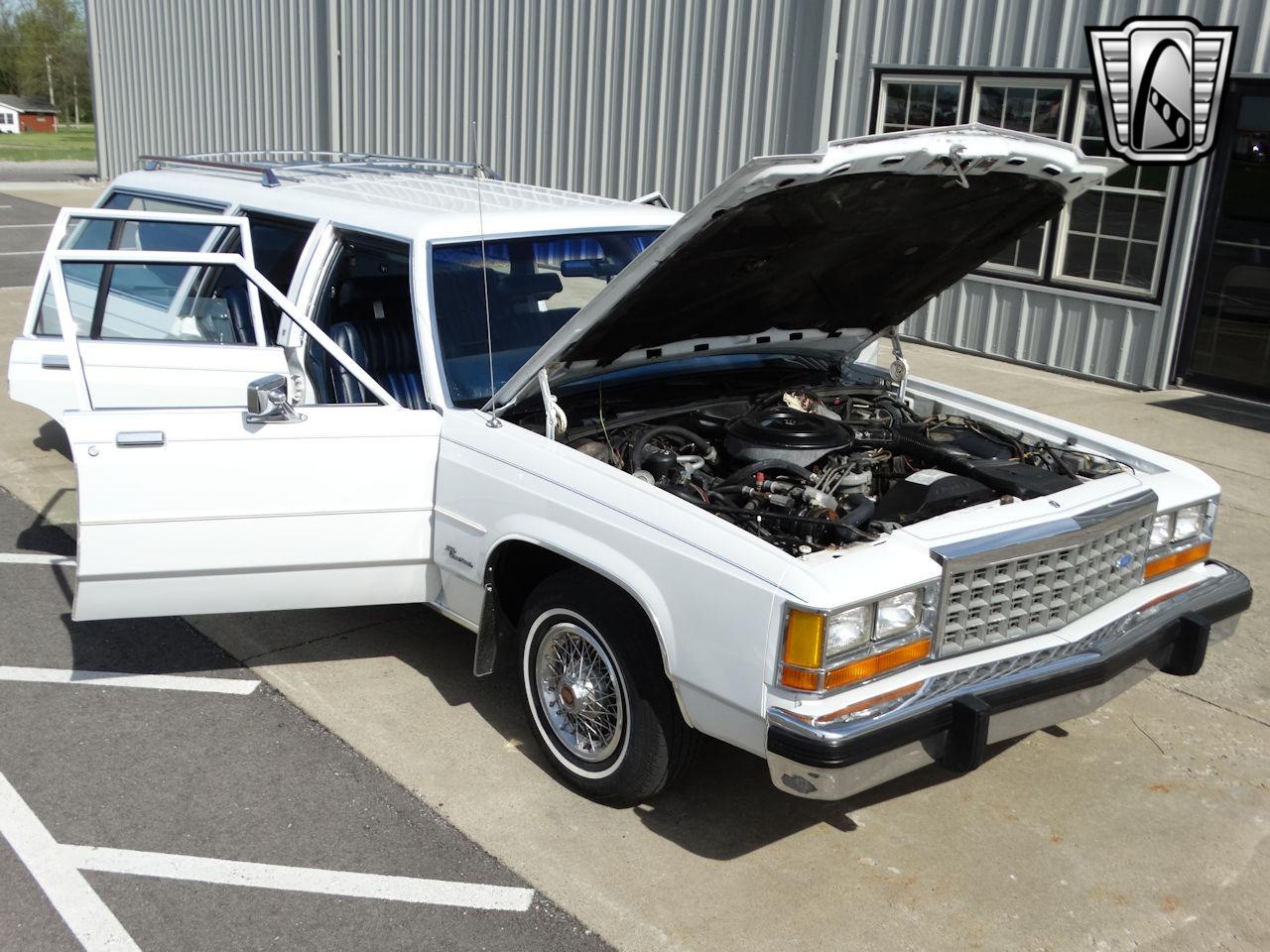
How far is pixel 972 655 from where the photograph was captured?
3.62 metres

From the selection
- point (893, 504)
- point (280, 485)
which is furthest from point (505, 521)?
point (893, 504)

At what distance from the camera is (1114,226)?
33.0 feet

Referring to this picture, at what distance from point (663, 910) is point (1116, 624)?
67.0 inches

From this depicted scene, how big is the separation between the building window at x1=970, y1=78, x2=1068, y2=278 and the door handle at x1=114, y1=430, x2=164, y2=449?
7.66m

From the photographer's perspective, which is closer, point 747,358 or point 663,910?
point 663,910

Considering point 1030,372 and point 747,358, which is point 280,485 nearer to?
point 747,358

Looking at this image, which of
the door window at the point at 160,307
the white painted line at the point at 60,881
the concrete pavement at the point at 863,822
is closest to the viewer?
the white painted line at the point at 60,881

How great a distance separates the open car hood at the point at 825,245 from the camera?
12.0 feet

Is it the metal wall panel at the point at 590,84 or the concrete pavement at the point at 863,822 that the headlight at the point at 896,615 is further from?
the metal wall panel at the point at 590,84

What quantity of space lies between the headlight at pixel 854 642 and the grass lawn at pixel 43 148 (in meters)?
36.2

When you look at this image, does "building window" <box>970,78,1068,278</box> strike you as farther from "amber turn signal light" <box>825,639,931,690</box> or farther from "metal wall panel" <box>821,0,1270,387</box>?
"amber turn signal light" <box>825,639,931,690</box>

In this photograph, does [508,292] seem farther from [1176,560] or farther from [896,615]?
[1176,560]

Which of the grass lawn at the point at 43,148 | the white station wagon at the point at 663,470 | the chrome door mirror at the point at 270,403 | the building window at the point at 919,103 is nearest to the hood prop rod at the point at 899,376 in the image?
the white station wagon at the point at 663,470

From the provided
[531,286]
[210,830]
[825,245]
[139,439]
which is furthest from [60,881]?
[825,245]
